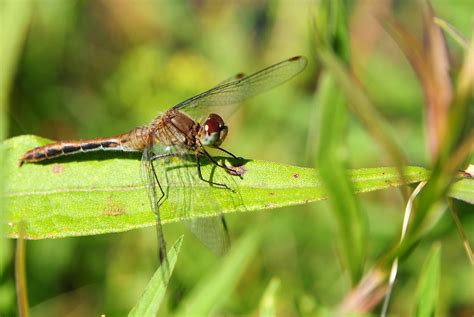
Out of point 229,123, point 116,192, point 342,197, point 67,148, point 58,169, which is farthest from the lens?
point 229,123

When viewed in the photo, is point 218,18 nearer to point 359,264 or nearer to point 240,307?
point 240,307

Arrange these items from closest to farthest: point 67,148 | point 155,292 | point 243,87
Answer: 1. point 155,292
2. point 67,148
3. point 243,87

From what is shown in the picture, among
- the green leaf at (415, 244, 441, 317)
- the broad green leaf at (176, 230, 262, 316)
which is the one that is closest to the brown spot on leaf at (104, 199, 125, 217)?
the broad green leaf at (176, 230, 262, 316)

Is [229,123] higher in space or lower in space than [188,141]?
higher

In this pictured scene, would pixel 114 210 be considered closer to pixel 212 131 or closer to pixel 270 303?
pixel 270 303

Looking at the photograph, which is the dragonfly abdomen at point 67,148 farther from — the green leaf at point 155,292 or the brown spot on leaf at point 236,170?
the green leaf at point 155,292

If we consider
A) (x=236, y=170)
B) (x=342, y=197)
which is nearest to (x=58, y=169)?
(x=236, y=170)

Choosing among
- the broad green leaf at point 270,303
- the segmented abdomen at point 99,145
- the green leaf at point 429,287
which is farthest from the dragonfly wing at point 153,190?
the green leaf at point 429,287
